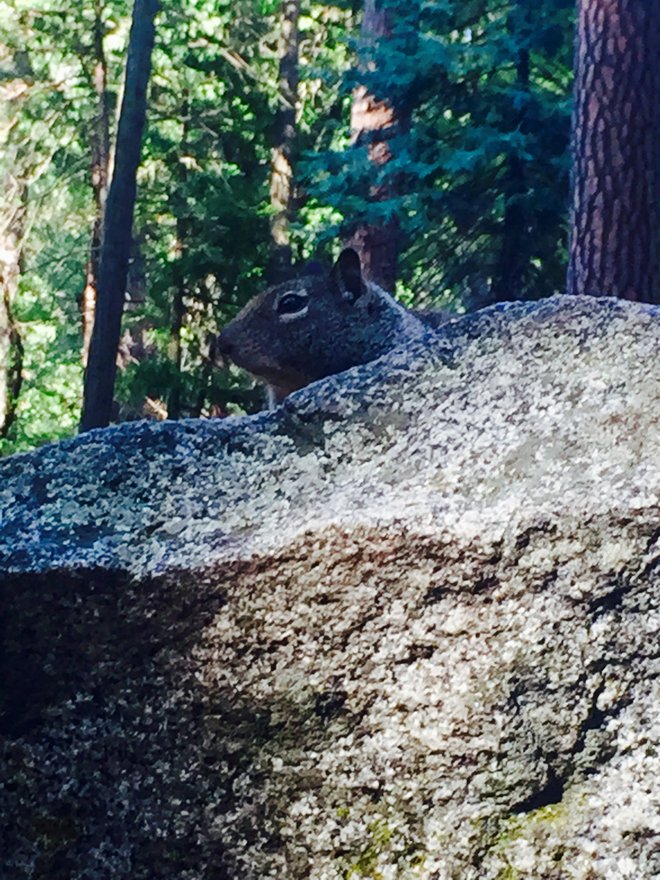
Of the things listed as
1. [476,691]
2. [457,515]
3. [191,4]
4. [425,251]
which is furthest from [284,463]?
[191,4]

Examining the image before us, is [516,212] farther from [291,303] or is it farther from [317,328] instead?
[317,328]

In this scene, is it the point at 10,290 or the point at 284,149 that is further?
the point at 10,290

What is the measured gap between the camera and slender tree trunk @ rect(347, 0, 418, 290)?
913cm

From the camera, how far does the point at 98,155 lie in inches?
507

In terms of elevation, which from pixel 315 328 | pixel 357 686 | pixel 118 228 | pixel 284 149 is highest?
pixel 284 149

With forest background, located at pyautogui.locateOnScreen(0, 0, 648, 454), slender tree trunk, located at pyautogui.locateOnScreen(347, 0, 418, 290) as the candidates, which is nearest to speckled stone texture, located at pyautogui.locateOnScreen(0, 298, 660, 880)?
forest background, located at pyautogui.locateOnScreen(0, 0, 648, 454)

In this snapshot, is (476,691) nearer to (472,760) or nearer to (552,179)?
(472,760)

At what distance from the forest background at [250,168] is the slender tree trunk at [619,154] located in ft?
3.78

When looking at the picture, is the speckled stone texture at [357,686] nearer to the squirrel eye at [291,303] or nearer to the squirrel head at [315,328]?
the squirrel head at [315,328]

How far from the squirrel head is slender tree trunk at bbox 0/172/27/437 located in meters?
8.73

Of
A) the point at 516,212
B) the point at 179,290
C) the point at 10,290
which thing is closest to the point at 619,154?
the point at 516,212

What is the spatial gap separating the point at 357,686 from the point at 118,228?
23.9ft

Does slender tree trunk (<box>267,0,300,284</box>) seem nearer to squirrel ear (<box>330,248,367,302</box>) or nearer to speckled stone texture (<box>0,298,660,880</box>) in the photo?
squirrel ear (<box>330,248,367,302</box>)

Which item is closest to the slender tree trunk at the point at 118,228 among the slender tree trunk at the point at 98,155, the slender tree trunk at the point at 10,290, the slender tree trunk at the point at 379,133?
the slender tree trunk at the point at 379,133
